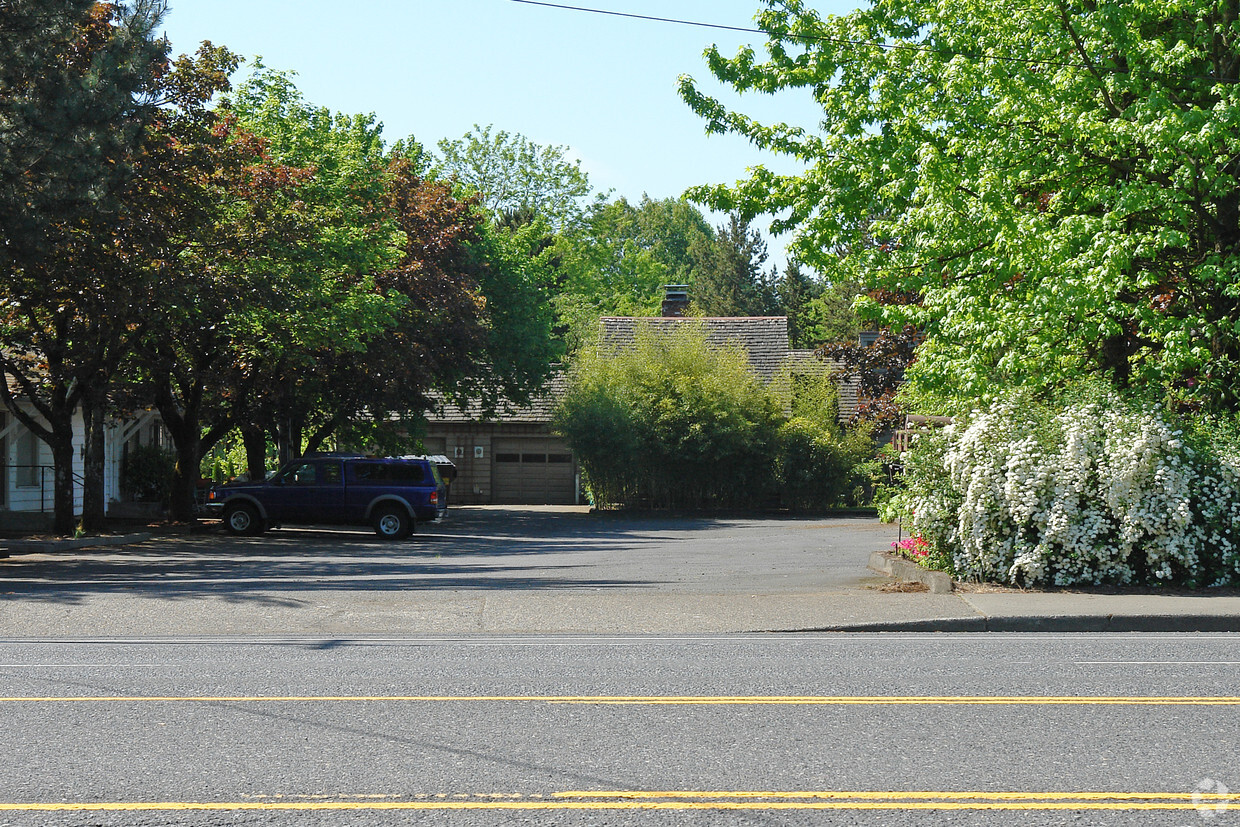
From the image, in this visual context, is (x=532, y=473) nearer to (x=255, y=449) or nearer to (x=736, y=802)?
(x=255, y=449)

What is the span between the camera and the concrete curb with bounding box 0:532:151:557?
20750mm

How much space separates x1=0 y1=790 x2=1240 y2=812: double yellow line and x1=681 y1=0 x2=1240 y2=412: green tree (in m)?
10.3

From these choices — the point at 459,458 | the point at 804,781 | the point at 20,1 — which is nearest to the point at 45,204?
the point at 20,1

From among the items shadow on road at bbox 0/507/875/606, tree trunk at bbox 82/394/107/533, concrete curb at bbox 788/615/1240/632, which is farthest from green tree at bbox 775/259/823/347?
concrete curb at bbox 788/615/1240/632

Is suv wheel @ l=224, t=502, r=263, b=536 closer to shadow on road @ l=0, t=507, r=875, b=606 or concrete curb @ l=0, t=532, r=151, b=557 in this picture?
shadow on road @ l=0, t=507, r=875, b=606

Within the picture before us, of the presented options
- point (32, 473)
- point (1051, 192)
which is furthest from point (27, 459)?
Result: point (1051, 192)

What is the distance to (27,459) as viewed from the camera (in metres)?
30.9

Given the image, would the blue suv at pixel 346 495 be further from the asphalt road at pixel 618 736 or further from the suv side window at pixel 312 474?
the asphalt road at pixel 618 736

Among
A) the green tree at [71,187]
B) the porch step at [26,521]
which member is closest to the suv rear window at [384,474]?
the green tree at [71,187]

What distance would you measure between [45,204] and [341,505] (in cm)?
1007

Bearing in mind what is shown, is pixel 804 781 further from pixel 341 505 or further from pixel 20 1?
pixel 341 505

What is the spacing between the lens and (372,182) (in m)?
29.9

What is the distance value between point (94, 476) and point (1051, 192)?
20.1 m

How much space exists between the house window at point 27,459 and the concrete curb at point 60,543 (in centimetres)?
804
